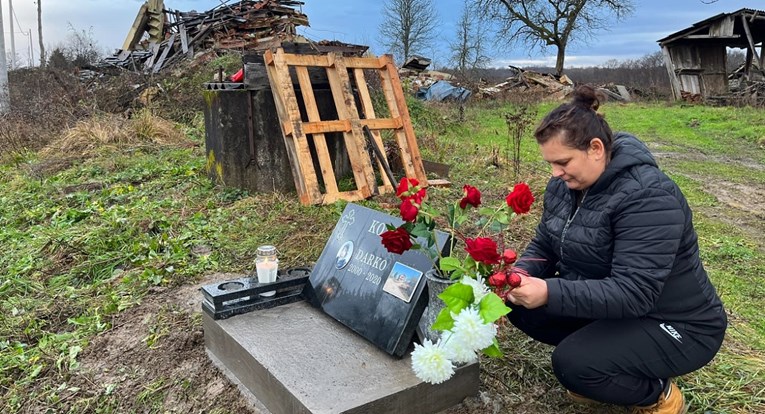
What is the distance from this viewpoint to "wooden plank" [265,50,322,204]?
511cm

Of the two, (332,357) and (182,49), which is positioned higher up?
(182,49)

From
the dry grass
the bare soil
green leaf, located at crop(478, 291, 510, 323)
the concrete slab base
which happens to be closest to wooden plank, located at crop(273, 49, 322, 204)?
the bare soil

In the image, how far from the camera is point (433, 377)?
1936 millimetres

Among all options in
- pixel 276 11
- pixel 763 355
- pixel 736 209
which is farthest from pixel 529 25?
pixel 763 355

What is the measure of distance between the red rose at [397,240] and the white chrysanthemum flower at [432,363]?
0.42 metres

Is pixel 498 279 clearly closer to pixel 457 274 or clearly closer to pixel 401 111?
pixel 457 274

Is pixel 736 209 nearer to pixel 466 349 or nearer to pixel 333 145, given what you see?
pixel 333 145

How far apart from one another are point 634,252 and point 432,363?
0.78 m

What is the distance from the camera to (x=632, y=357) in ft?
6.75

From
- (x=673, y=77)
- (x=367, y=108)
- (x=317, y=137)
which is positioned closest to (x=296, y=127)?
(x=317, y=137)

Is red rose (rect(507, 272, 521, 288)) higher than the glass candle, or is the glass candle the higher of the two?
red rose (rect(507, 272, 521, 288))

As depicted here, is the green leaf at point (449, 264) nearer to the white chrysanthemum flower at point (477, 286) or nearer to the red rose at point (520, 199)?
the white chrysanthemum flower at point (477, 286)

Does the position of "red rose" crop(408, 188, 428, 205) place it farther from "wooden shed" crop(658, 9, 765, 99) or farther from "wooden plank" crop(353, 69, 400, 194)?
"wooden shed" crop(658, 9, 765, 99)

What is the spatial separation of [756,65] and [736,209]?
54.9 ft
